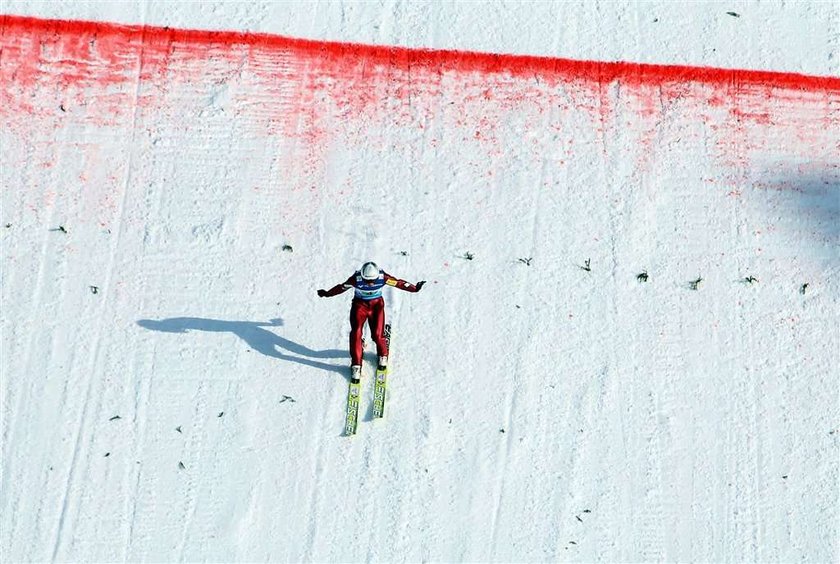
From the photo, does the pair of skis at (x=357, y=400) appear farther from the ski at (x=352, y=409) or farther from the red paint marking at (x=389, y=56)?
the red paint marking at (x=389, y=56)

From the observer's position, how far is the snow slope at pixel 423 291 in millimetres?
9664

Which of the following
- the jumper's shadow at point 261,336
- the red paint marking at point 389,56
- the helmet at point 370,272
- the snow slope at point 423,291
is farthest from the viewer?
the red paint marking at point 389,56

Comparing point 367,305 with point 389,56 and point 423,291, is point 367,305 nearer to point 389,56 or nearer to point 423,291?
point 423,291

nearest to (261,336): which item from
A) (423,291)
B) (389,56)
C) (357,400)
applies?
(357,400)

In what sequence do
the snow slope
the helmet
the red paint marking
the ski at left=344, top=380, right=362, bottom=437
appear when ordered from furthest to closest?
the red paint marking, the ski at left=344, top=380, right=362, bottom=437, the snow slope, the helmet

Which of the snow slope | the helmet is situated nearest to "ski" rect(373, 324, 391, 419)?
the snow slope

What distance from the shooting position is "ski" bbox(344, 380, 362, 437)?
393 inches

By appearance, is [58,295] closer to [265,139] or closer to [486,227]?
[265,139]

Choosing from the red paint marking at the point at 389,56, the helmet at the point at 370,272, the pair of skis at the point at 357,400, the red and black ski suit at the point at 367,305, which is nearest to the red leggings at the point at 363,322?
the red and black ski suit at the point at 367,305

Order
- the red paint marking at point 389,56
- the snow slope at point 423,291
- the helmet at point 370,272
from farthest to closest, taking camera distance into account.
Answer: the red paint marking at point 389,56
the snow slope at point 423,291
the helmet at point 370,272

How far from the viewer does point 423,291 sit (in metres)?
10.8

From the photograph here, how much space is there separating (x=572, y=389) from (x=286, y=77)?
16.0 feet

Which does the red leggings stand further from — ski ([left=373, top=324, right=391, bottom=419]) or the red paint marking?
the red paint marking

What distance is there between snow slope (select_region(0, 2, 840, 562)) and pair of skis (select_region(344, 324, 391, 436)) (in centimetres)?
12
